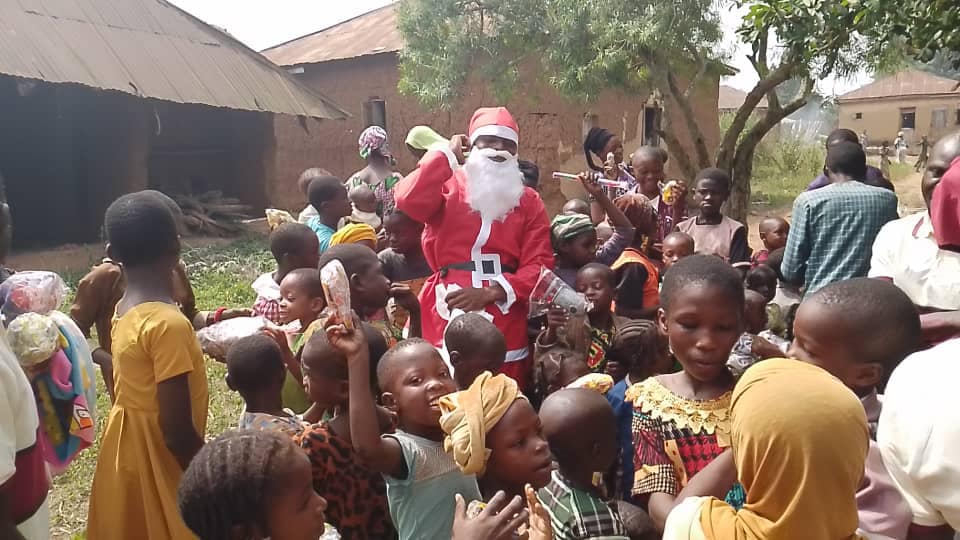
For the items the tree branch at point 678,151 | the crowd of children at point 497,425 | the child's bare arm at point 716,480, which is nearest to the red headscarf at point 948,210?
the crowd of children at point 497,425

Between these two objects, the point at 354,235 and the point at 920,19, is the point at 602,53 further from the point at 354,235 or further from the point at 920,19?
the point at 354,235

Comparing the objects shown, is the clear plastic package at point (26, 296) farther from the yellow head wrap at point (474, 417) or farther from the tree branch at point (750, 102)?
the tree branch at point (750, 102)

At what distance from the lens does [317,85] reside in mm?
16250

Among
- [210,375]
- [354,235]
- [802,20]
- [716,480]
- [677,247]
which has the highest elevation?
[802,20]

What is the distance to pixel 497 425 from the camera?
1.88 meters

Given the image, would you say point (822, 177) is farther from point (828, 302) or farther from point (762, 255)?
point (828, 302)

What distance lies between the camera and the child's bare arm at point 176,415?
6.97 ft

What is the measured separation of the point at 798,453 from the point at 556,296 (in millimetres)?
1996

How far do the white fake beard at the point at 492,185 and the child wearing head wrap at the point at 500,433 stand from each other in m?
1.42

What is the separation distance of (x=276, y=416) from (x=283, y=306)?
67 centimetres

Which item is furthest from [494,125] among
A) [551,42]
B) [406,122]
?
[406,122]

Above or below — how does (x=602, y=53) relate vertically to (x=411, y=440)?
above

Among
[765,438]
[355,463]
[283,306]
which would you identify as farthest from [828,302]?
[283,306]

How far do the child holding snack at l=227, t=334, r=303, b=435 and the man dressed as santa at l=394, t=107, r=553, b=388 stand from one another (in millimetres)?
881
